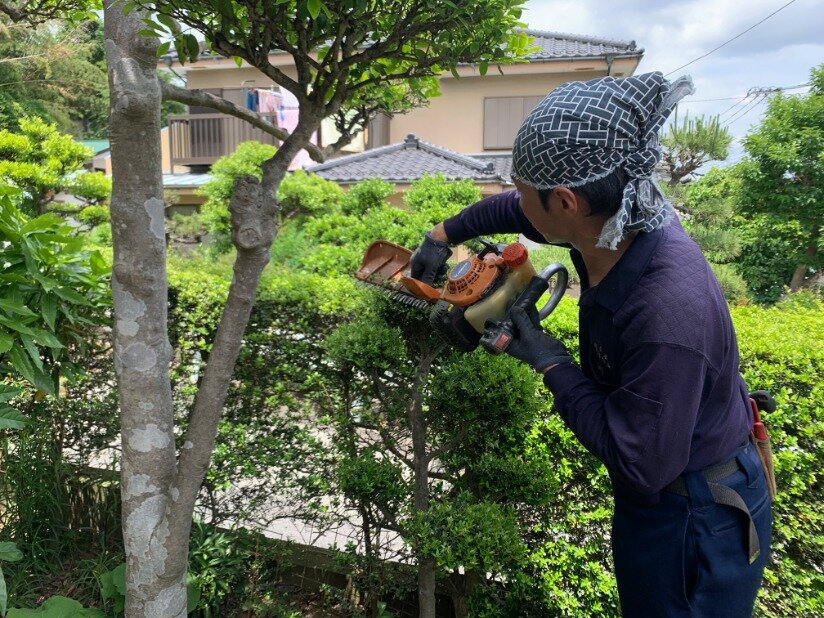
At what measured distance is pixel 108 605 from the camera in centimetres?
252

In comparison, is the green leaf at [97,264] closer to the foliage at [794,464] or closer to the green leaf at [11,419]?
the green leaf at [11,419]

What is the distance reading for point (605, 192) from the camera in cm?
138

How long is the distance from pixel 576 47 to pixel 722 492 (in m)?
14.9

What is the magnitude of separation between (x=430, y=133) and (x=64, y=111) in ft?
35.8

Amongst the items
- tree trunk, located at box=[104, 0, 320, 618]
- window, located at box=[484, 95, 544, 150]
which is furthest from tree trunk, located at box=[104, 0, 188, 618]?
window, located at box=[484, 95, 544, 150]

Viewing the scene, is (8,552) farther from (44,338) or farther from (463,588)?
(463,588)

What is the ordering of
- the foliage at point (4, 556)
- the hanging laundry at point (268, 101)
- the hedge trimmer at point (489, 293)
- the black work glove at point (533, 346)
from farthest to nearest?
the hanging laundry at point (268, 101), the foliage at point (4, 556), the hedge trimmer at point (489, 293), the black work glove at point (533, 346)

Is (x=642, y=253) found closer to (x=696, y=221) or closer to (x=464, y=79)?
(x=696, y=221)

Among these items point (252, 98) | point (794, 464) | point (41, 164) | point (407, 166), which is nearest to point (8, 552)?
point (794, 464)

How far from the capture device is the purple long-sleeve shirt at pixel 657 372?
129cm

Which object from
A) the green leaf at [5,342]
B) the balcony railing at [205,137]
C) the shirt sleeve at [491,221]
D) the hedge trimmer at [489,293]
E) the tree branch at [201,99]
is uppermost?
the balcony railing at [205,137]

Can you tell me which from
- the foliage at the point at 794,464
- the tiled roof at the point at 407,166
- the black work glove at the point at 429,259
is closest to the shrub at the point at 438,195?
the black work glove at the point at 429,259

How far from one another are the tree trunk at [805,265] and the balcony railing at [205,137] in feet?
37.4

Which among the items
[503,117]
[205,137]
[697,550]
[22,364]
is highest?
[503,117]
